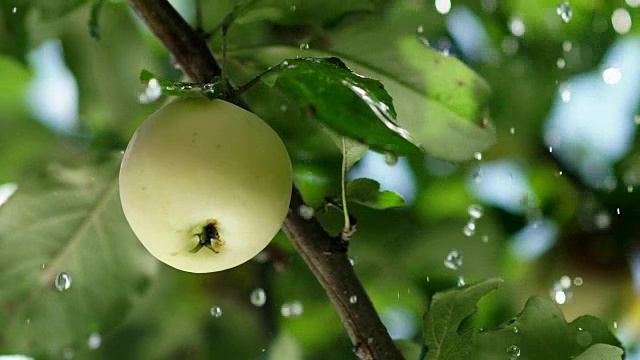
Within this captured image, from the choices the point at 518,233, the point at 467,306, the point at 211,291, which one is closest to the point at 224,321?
the point at 211,291

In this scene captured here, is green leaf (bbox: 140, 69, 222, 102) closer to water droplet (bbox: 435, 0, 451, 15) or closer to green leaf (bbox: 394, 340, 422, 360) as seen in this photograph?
green leaf (bbox: 394, 340, 422, 360)

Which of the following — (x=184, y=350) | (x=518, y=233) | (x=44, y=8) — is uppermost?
(x=44, y=8)

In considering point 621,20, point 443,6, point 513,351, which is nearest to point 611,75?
point 621,20

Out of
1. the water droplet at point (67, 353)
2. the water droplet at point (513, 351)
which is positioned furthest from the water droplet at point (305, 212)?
the water droplet at point (67, 353)

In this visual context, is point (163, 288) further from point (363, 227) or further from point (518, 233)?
point (518, 233)

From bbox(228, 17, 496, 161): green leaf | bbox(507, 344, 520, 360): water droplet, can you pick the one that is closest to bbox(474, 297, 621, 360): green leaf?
bbox(507, 344, 520, 360): water droplet

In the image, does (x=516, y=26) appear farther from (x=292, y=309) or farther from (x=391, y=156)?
(x=391, y=156)
